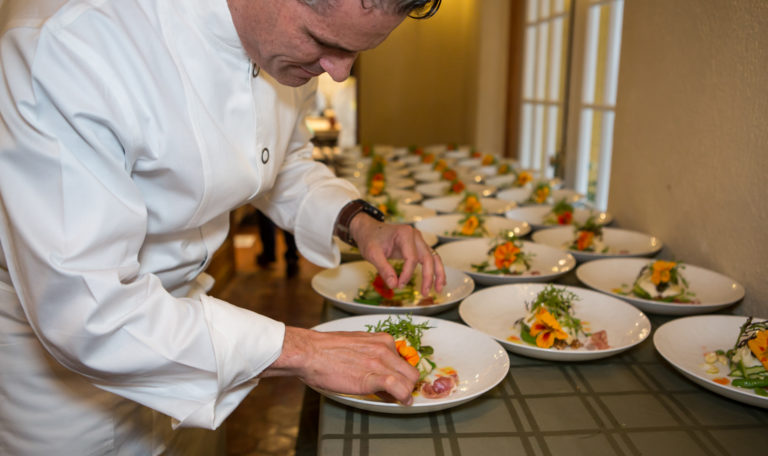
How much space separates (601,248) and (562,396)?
0.88 meters

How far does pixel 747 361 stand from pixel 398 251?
0.68 metres

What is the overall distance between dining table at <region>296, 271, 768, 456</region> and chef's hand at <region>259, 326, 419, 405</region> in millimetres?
82

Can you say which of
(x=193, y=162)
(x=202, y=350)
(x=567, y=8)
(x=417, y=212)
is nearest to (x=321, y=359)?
(x=202, y=350)

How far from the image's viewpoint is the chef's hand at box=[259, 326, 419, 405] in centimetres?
89

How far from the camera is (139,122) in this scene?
2.78 ft

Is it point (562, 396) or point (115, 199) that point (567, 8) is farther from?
point (115, 199)

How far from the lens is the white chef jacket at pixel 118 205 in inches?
29.8

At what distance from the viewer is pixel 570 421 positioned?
97 cm

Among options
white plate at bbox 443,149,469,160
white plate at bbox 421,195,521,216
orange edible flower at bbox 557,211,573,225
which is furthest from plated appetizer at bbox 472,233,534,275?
white plate at bbox 443,149,469,160

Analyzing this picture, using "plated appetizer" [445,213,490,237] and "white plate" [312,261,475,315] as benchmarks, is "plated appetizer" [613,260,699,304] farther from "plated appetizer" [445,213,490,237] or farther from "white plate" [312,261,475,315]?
"plated appetizer" [445,213,490,237]

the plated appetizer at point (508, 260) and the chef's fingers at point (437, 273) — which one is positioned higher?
the chef's fingers at point (437, 273)

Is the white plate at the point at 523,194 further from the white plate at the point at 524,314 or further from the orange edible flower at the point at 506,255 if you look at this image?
the white plate at the point at 524,314

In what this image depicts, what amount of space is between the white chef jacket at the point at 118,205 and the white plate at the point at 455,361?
0.68 feet

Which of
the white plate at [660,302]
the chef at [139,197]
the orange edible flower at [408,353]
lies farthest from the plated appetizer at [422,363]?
the white plate at [660,302]
